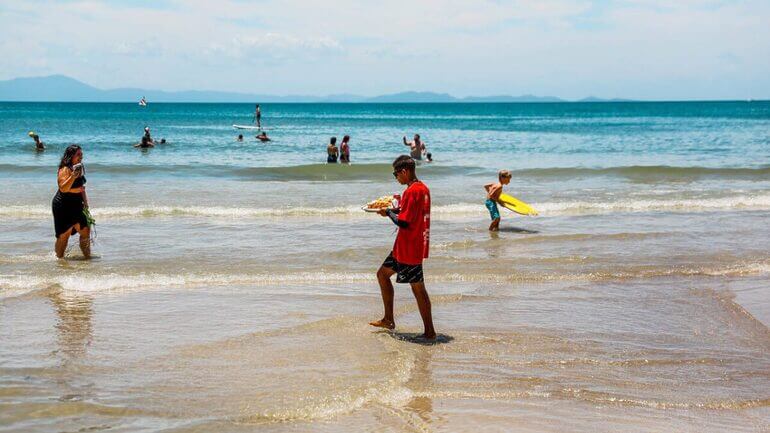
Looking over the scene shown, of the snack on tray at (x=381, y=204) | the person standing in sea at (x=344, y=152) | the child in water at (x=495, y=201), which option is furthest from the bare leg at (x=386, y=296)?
the person standing in sea at (x=344, y=152)

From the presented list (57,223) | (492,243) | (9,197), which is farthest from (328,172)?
(57,223)

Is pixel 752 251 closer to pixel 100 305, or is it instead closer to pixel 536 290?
pixel 536 290

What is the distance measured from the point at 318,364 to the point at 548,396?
1835 mm

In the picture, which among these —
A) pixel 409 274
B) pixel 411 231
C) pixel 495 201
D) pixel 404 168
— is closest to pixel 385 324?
pixel 409 274

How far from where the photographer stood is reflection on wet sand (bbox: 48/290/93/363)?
259 inches

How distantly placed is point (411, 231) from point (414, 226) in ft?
0.17

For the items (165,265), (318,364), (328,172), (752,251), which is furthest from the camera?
(328,172)

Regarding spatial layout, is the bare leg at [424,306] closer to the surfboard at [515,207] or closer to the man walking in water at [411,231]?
the man walking in water at [411,231]

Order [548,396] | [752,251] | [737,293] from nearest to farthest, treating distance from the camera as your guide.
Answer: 1. [548,396]
2. [737,293]
3. [752,251]

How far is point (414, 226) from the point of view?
688 centimetres

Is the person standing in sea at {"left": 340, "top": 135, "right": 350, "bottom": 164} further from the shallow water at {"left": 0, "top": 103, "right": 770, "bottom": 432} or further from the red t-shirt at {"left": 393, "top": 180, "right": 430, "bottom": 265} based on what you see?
the red t-shirt at {"left": 393, "top": 180, "right": 430, "bottom": 265}

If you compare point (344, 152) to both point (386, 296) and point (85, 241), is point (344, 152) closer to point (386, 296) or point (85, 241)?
point (85, 241)

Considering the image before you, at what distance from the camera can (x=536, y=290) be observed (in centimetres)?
934

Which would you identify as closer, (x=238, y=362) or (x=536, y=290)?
(x=238, y=362)
